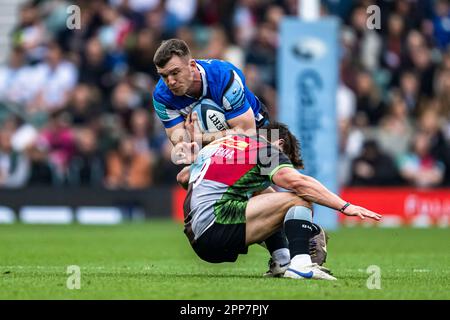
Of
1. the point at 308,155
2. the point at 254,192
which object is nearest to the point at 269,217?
the point at 254,192

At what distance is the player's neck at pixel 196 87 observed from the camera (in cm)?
1071

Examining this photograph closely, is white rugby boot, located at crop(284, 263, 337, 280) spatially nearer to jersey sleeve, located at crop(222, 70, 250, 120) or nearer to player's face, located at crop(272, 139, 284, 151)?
player's face, located at crop(272, 139, 284, 151)

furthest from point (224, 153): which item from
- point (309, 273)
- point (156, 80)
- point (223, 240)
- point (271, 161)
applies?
point (156, 80)

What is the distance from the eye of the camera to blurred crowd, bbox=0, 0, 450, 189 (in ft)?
72.3

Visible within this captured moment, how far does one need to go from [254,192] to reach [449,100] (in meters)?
13.2

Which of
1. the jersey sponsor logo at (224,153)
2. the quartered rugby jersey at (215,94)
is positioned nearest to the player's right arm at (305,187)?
the jersey sponsor logo at (224,153)

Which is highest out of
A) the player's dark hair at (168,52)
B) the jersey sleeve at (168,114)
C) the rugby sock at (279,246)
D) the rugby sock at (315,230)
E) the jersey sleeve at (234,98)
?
the player's dark hair at (168,52)

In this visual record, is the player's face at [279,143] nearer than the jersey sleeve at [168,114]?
Yes

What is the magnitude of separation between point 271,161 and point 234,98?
5.10ft

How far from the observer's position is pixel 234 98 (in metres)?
10.8

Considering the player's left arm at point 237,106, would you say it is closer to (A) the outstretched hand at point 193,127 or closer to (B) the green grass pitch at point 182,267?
(A) the outstretched hand at point 193,127

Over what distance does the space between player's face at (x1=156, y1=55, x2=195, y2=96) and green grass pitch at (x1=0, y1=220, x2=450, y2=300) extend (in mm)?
1802

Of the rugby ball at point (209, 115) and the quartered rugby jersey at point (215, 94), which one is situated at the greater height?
the quartered rugby jersey at point (215, 94)

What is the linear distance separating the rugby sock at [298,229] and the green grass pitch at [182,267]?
278mm
